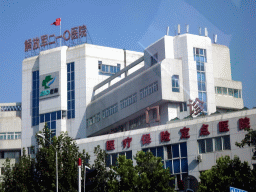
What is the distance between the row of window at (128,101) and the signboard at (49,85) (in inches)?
560

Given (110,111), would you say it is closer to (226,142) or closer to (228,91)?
(228,91)

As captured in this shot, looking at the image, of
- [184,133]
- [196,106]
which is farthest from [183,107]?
[184,133]

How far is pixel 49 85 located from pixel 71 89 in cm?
331

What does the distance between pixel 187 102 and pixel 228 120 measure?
1244cm

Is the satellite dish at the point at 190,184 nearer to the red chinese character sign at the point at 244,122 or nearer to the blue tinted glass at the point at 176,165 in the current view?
the red chinese character sign at the point at 244,122

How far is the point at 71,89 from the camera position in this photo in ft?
218

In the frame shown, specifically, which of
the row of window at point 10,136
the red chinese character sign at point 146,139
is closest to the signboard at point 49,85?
the row of window at point 10,136

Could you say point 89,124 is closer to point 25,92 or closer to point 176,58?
point 25,92

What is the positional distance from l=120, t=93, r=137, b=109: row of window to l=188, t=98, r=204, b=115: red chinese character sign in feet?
21.1

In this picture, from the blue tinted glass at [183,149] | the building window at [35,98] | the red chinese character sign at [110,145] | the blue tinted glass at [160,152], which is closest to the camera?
the blue tinted glass at [183,149]

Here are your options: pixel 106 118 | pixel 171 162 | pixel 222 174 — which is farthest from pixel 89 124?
pixel 222 174

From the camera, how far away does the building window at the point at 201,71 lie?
50.6 meters

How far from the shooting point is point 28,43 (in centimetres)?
7331

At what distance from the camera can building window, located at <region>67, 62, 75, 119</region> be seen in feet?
216
